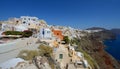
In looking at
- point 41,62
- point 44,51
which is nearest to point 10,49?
point 44,51

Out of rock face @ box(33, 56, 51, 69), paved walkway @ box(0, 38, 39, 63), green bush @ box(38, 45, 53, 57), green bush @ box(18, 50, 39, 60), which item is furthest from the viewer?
green bush @ box(38, 45, 53, 57)

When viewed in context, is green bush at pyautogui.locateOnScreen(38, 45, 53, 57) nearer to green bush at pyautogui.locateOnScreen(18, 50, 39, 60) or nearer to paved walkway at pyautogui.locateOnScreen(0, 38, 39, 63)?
paved walkway at pyautogui.locateOnScreen(0, 38, 39, 63)

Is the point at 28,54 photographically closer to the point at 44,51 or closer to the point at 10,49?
the point at 44,51

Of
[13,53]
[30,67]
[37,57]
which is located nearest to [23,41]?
[13,53]

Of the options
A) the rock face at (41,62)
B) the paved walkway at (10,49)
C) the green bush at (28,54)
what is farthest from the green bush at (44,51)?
the rock face at (41,62)

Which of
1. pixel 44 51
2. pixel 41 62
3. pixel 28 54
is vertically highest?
pixel 44 51

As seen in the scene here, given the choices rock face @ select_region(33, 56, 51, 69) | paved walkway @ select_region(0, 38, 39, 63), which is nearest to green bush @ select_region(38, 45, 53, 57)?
paved walkway @ select_region(0, 38, 39, 63)

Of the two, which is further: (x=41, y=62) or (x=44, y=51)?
(x=44, y=51)

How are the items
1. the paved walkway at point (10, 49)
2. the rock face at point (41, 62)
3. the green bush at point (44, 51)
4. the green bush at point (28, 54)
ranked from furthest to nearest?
1. the green bush at point (44, 51)
2. the paved walkway at point (10, 49)
3. the green bush at point (28, 54)
4. the rock face at point (41, 62)

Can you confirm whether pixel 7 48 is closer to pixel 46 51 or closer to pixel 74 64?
pixel 46 51

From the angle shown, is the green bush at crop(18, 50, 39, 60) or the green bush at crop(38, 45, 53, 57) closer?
the green bush at crop(18, 50, 39, 60)

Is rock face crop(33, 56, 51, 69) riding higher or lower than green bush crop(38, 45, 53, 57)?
lower

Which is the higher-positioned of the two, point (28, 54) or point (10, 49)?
point (10, 49)

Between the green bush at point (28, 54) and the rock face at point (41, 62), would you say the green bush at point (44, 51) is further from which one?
the rock face at point (41, 62)
